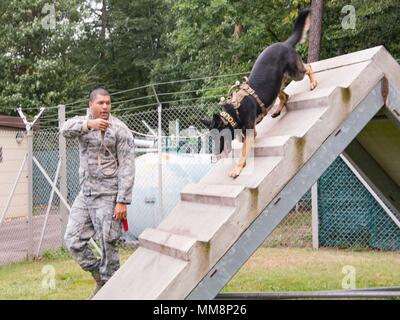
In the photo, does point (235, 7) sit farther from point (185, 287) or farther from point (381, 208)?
point (185, 287)

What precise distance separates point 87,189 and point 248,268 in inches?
120

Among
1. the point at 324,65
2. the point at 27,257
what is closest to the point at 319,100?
the point at 324,65

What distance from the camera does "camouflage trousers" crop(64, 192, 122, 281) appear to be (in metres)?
4.46

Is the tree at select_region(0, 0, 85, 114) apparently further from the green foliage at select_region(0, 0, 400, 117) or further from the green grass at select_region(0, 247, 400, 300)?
the green grass at select_region(0, 247, 400, 300)

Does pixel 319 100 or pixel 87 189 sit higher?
pixel 319 100

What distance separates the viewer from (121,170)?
179 inches

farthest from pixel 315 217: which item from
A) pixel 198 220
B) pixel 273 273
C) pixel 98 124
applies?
pixel 198 220

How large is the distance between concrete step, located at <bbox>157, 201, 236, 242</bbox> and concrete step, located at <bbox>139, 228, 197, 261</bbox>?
0.17 feet

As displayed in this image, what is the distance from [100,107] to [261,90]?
1.33m

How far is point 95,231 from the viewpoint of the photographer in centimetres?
465

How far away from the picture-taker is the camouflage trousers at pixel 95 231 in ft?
14.6

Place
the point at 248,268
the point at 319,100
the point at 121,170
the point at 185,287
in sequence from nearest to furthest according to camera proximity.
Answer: the point at 185,287 < the point at 319,100 < the point at 121,170 < the point at 248,268

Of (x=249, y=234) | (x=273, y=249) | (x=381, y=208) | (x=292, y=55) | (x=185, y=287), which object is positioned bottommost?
(x=273, y=249)

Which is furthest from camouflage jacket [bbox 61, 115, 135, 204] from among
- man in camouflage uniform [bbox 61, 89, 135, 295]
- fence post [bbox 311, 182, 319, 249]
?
fence post [bbox 311, 182, 319, 249]
